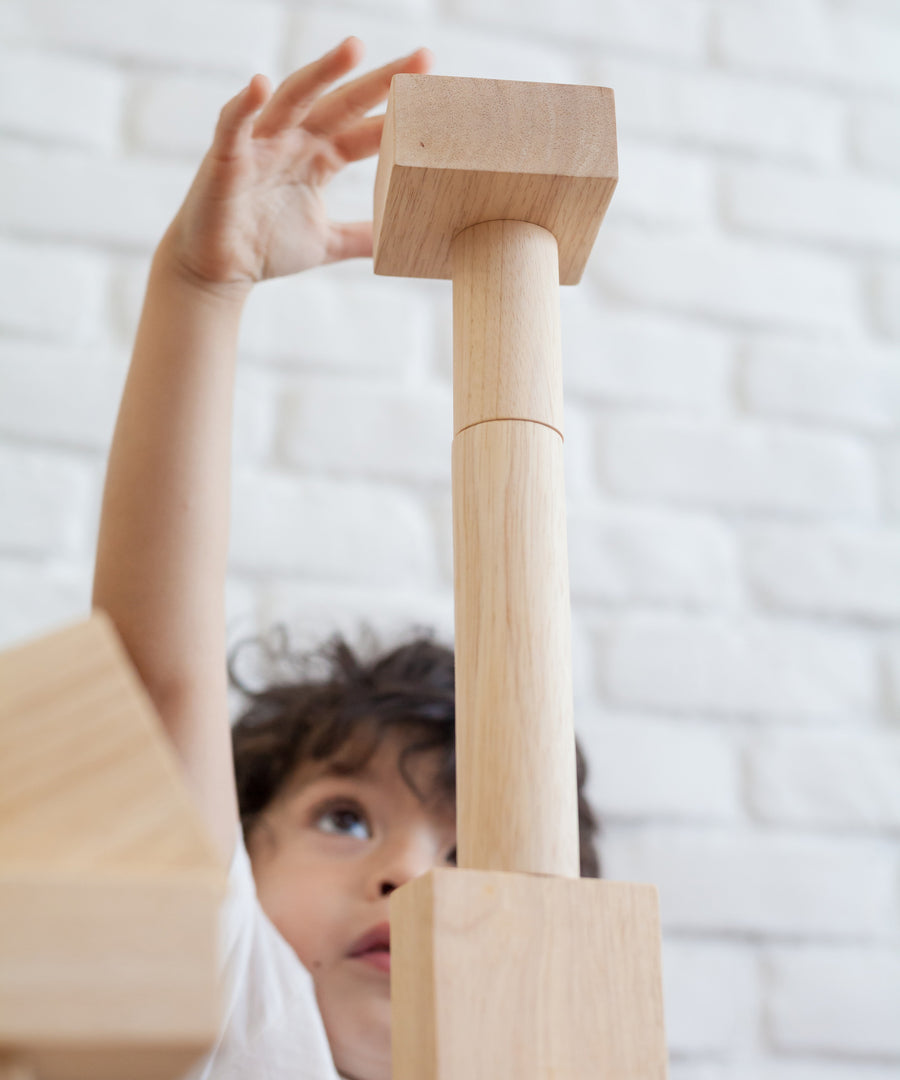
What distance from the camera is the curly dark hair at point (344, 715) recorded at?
728 mm

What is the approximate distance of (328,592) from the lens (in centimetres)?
71

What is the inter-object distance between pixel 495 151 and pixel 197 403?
0.82 ft

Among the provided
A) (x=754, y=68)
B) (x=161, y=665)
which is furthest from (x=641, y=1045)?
(x=754, y=68)

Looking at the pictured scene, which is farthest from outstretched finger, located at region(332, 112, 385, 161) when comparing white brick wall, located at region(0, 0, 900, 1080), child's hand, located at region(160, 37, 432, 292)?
white brick wall, located at region(0, 0, 900, 1080)

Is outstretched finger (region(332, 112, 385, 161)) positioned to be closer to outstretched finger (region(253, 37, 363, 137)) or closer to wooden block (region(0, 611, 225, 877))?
outstretched finger (region(253, 37, 363, 137))

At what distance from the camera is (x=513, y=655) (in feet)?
1.00

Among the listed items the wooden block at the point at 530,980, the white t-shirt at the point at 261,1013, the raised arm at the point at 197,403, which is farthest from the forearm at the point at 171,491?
the wooden block at the point at 530,980

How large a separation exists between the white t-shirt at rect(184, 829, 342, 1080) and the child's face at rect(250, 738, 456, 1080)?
0.03m

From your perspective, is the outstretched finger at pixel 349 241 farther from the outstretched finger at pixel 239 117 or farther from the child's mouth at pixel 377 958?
the child's mouth at pixel 377 958

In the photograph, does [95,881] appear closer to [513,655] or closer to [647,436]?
[513,655]

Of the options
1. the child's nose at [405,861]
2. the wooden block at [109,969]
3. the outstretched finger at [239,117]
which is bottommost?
the wooden block at [109,969]

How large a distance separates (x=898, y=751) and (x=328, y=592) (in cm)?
39

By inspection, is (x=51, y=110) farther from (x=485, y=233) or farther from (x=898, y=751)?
(x=898, y=751)

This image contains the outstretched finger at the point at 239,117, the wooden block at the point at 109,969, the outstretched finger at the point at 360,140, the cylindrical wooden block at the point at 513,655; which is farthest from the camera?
the outstretched finger at the point at 360,140
